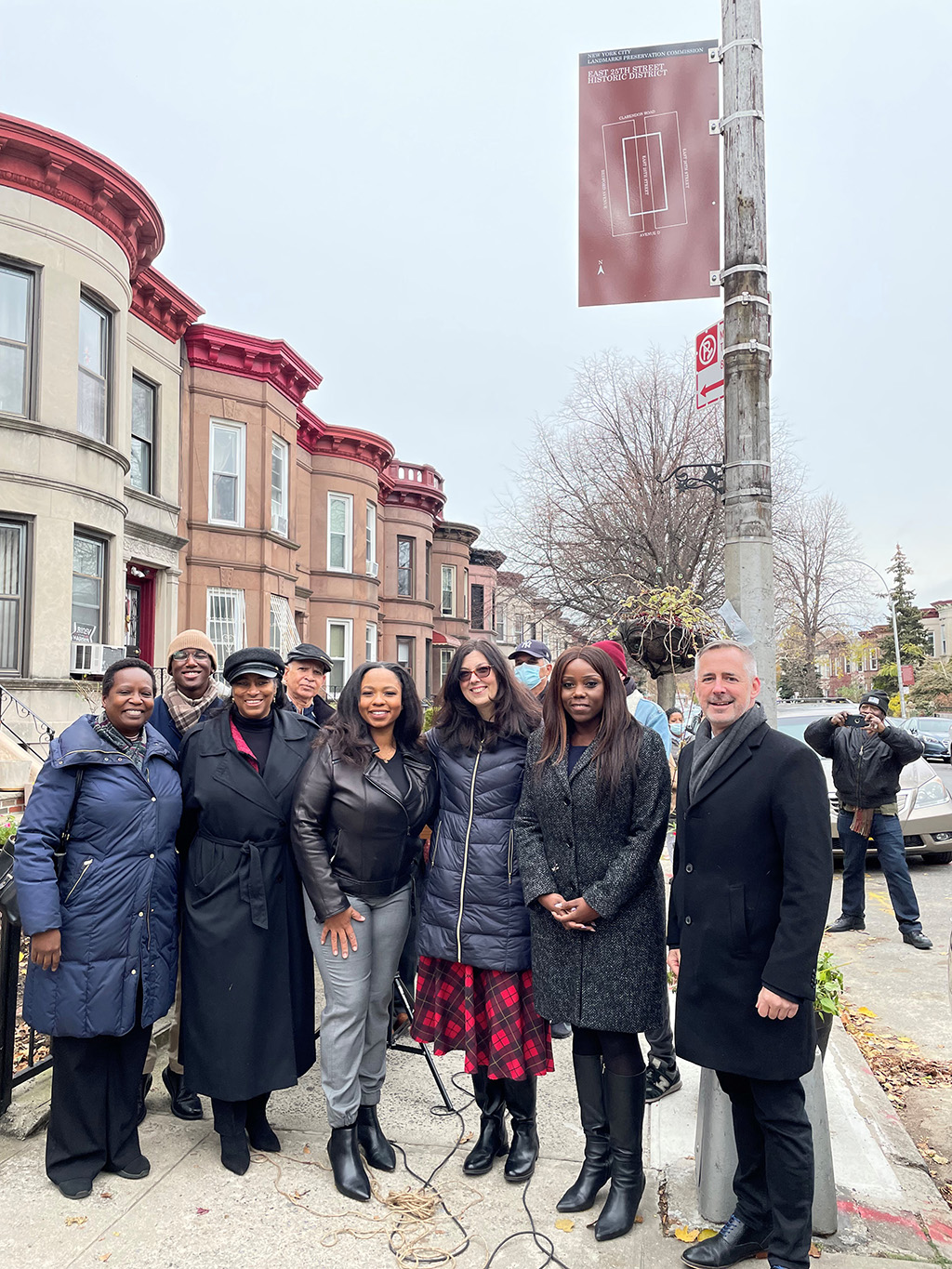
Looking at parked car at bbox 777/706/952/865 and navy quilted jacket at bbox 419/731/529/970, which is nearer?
navy quilted jacket at bbox 419/731/529/970

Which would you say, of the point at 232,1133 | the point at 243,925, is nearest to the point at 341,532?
the point at 243,925

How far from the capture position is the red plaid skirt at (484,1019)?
3.48 m

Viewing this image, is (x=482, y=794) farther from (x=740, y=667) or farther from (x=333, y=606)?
(x=333, y=606)

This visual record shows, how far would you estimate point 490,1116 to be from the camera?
3.62 metres

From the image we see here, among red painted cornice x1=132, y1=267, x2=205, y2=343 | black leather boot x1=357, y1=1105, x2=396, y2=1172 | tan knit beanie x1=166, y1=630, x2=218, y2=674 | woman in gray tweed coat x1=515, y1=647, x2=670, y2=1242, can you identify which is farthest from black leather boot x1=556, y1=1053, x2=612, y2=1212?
red painted cornice x1=132, y1=267, x2=205, y2=343

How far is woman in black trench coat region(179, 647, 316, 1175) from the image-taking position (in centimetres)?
359

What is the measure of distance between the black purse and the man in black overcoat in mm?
2308

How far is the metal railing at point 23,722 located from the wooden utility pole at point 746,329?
9656 millimetres

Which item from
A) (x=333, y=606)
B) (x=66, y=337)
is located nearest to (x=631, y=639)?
(x=66, y=337)

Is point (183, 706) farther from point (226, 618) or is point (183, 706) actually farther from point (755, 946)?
point (226, 618)

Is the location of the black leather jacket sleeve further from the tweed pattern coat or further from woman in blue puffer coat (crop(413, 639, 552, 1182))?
the tweed pattern coat

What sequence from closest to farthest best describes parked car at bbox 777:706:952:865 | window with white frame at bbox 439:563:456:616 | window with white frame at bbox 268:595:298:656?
parked car at bbox 777:706:952:865
window with white frame at bbox 268:595:298:656
window with white frame at bbox 439:563:456:616

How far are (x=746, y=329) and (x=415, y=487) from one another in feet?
85.3

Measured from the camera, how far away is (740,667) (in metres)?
3.11
